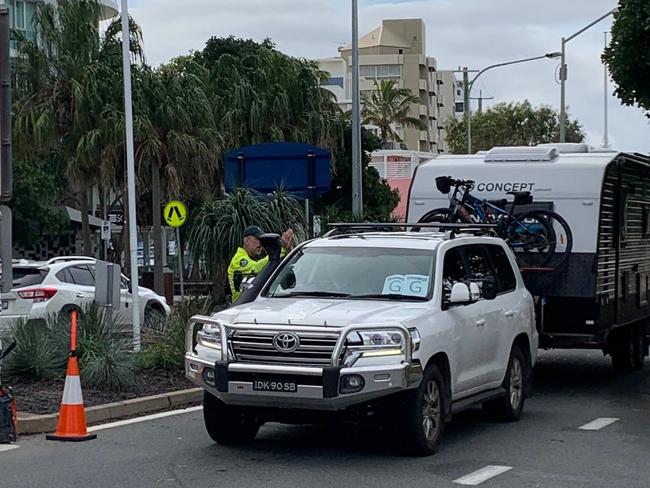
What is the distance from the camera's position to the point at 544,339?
14.2 meters

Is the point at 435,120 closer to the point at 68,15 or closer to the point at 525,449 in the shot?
the point at 68,15

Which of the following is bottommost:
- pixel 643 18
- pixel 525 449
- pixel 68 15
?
pixel 525 449

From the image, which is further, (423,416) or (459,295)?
(459,295)

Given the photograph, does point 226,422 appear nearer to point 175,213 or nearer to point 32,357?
point 32,357

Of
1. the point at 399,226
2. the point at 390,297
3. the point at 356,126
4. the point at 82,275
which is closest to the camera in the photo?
the point at 390,297

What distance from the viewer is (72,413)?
10453 mm

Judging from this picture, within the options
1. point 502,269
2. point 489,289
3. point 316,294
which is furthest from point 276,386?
point 502,269

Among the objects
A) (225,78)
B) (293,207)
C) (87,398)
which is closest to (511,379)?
(87,398)

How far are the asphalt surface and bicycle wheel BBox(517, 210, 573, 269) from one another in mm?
2213

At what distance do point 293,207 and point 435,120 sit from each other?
96838mm

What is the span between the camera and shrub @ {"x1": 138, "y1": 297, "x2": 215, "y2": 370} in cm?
1428

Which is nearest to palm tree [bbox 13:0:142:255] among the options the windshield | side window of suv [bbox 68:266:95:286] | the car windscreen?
side window of suv [bbox 68:266:95:286]

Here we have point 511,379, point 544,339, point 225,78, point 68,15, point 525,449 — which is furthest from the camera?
point 225,78

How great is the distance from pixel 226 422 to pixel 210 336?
81 centimetres
